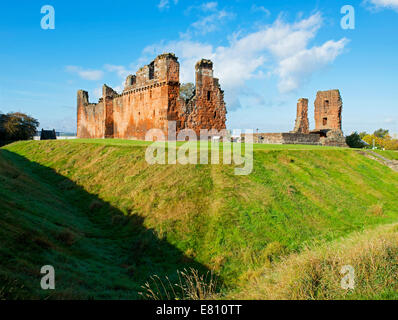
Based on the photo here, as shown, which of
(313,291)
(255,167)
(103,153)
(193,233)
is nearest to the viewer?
(313,291)

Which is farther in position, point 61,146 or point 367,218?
point 61,146

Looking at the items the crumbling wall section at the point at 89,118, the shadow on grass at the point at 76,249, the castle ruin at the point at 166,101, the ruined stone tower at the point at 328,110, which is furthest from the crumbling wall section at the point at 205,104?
the ruined stone tower at the point at 328,110

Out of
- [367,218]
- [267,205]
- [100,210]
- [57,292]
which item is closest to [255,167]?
[267,205]

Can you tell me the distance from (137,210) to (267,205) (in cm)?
550

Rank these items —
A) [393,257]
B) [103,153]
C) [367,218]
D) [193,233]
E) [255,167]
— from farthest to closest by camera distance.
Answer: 1. [103,153]
2. [255,167]
3. [367,218]
4. [193,233]
5. [393,257]

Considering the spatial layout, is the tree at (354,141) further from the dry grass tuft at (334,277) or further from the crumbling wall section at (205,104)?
the dry grass tuft at (334,277)

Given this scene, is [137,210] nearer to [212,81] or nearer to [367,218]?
[367,218]

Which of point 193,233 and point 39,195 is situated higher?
point 39,195

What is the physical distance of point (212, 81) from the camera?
25.3m

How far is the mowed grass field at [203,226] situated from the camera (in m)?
6.21

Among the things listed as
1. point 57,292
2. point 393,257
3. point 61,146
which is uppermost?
point 61,146

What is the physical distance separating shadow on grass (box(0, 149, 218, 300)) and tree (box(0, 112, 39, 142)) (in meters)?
27.6

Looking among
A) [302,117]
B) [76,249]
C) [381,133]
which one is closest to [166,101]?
[76,249]

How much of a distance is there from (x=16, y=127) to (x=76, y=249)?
117ft
